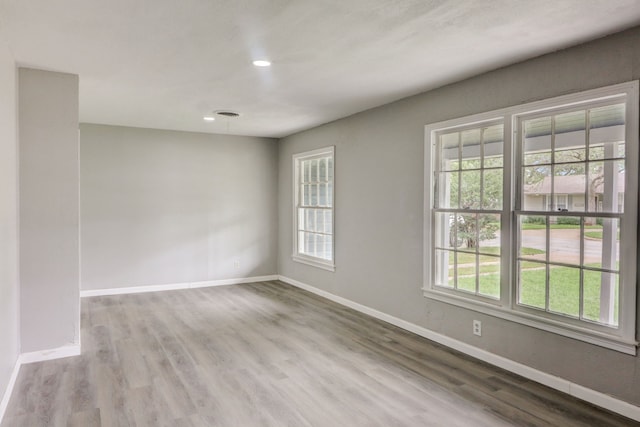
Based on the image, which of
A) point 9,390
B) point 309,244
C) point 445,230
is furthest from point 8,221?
point 309,244

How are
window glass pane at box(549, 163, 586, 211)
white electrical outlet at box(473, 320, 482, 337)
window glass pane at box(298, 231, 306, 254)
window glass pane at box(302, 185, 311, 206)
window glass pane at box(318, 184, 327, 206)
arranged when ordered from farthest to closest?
window glass pane at box(298, 231, 306, 254), window glass pane at box(302, 185, 311, 206), window glass pane at box(318, 184, 327, 206), white electrical outlet at box(473, 320, 482, 337), window glass pane at box(549, 163, 586, 211)

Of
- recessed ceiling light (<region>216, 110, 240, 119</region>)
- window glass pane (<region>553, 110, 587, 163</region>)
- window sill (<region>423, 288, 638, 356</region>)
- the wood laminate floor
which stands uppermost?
recessed ceiling light (<region>216, 110, 240, 119</region>)

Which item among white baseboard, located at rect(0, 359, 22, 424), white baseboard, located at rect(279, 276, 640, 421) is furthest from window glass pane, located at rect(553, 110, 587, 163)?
white baseboard, located at rect(0, 359, 22, 424)

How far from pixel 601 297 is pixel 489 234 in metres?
0.98

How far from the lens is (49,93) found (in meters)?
3.58

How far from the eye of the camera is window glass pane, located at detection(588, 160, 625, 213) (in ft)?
9.08

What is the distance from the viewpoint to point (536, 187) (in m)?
3.27

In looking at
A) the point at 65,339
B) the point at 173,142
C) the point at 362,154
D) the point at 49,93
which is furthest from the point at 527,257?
the point at 173,142

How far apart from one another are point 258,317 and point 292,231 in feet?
7.18

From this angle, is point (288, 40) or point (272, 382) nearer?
point (288, 40)

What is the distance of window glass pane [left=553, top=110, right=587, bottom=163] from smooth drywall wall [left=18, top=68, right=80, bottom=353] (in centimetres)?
395

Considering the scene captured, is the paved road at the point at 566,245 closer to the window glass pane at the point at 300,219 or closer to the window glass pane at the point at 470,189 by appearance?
the window glass pane at the point at 470,189

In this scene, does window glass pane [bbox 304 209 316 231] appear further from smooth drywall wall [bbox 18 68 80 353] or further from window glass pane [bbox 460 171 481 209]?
smooth drywall wall [bbox 18 68 80 353]

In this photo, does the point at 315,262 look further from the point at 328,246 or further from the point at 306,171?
the point at 306,171
